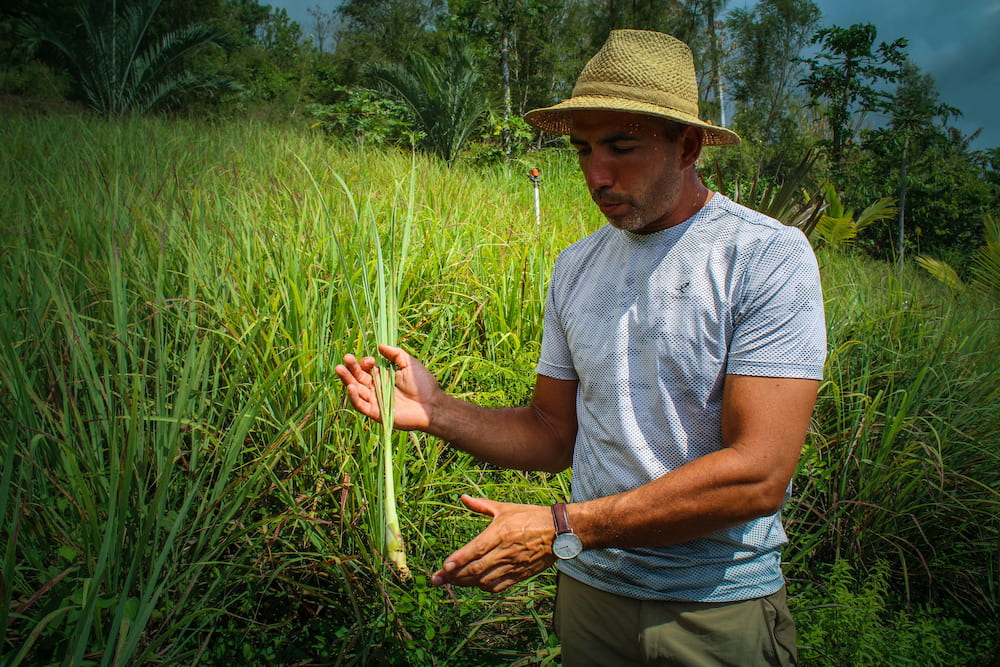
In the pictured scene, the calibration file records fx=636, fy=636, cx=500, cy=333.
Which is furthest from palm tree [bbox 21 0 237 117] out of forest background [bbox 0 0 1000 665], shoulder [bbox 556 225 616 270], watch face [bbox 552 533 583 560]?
watch face [bbox 552 533 583 560]

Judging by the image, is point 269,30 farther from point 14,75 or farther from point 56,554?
point 56,554

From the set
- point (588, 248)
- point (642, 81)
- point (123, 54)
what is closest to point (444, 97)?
point (123, 54)

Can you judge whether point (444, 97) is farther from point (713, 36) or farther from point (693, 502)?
point (713, 36)

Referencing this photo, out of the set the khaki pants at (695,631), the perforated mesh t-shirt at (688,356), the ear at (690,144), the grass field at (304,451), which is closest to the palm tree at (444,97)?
the grass field at (304,451)

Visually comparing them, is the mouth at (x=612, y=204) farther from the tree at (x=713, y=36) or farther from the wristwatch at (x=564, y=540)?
the tree at (x=713, y=36)

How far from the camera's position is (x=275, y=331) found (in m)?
2.41

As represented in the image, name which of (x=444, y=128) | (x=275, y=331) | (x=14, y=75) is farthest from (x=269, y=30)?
(x=275, y=331)

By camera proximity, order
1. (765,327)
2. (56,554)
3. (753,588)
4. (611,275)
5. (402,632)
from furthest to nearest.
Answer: (402,632), (56,554), (611,275), (753,588), (765,327)

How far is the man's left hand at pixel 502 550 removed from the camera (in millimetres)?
1212

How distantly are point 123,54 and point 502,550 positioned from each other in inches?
520

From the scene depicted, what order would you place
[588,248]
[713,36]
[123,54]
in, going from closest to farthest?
1. [588,248]
2. [123,54]
3. [713,36]

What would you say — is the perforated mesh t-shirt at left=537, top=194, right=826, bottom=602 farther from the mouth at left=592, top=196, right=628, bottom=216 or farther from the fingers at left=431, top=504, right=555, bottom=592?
the fingers at left=431, top=504, right=555, bottom=592

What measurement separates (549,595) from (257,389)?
129 cm

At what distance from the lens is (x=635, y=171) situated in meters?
1.39
